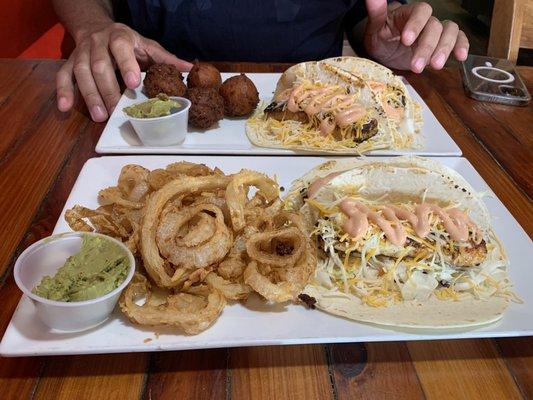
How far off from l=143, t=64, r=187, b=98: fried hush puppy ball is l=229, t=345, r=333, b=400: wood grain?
1.56m

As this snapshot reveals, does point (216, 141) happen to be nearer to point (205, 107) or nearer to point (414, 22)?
point (205, 107)

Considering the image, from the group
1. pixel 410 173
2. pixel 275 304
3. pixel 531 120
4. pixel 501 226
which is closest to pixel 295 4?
pixel 531 120

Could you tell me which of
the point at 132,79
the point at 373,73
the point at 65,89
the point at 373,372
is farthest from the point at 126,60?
the point at 373,372

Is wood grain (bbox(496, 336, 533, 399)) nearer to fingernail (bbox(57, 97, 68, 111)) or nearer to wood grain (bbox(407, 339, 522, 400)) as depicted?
wood grain (bbox(407, 339, 522, 400))

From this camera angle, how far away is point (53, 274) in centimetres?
138

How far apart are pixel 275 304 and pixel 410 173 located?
69 centimetres

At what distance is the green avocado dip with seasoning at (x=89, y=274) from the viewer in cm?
126

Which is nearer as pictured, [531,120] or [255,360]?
[255,360]

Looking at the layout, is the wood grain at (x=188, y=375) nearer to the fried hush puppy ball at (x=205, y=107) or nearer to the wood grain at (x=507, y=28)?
the fried hush puppy ball at (x=205, y=107)

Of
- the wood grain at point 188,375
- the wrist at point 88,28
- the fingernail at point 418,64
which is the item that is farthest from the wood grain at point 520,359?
the wrist at point 88,28

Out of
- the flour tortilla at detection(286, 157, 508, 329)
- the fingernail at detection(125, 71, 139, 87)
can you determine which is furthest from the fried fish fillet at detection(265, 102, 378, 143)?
the fingernail at detection(125, 71, 139, 87)

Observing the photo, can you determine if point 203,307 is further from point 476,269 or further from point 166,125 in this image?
point 166,125

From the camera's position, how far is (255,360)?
131cm

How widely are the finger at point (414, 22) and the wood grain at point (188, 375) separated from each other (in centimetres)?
201
